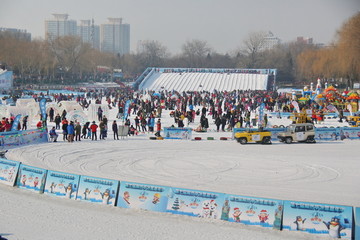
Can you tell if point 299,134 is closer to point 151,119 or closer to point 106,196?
point 151,119

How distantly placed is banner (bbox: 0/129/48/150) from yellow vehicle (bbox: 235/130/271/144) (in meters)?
9.60

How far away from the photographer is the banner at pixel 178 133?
2819 cm

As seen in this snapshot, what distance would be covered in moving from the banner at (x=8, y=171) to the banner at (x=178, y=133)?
1213cm

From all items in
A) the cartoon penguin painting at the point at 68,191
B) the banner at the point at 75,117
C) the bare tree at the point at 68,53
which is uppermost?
the bare tree at the point at 68,53

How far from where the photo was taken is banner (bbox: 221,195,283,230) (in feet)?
40.8

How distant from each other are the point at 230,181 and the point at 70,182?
17.6 feet

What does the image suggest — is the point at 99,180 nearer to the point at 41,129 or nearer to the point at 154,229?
the point at 154,229

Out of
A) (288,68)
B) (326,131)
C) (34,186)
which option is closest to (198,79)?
(288,68)

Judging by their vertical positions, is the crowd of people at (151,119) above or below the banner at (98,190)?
above

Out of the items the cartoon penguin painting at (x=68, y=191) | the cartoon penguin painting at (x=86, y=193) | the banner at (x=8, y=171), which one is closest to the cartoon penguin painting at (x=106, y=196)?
the cartoon penguin painting at (x=86, y=193)

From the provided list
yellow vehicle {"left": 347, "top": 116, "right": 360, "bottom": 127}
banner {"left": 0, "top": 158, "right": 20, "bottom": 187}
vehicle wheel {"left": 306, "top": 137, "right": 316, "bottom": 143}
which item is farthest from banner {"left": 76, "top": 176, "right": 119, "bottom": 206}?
yellow vehicle {"left": 347, "top": 116, "right": 360, "bottom": 127}

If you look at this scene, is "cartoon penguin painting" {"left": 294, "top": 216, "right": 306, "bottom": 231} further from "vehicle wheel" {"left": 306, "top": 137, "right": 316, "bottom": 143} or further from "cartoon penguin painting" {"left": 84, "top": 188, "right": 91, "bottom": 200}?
"vehicle wheel" {"left": 306, "top": 137, "right": 316, "bottom": 143}

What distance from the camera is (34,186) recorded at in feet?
53.0

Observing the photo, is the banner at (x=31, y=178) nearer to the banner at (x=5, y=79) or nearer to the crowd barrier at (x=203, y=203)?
the crowd barrier at (x=203, y=203)
